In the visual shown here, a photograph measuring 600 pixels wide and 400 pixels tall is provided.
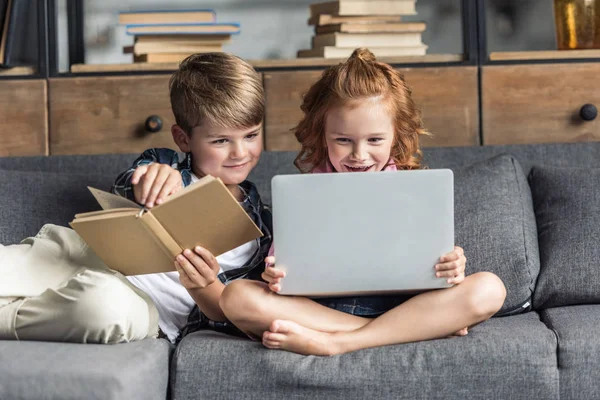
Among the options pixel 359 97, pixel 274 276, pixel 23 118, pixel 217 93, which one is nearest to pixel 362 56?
pixel 359 97

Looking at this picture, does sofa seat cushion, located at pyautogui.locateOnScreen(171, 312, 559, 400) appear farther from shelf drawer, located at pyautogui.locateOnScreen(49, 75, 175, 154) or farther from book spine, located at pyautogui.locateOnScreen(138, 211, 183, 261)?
shelf drawer, located at pyautogui.locateOnScreen(49, 75, 175, 154)

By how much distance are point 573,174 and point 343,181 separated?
800 millimetres

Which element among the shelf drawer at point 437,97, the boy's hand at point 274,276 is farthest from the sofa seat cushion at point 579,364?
the shelf drawer at point 437,97

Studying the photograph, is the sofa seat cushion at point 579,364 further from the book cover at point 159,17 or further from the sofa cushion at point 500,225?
the book cover at point 159,17

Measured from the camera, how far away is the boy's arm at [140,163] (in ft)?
5.77

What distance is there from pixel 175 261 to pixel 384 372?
44cm

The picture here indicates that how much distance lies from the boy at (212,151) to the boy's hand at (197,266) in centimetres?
11

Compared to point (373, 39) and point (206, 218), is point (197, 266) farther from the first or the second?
point (373, 39)

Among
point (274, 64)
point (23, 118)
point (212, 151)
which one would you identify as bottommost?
point (212, 151)

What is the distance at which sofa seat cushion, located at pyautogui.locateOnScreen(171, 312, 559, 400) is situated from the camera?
4.48 feet

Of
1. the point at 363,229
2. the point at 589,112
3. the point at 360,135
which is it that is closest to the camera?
the point at 363,229

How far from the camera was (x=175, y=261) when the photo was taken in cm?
153

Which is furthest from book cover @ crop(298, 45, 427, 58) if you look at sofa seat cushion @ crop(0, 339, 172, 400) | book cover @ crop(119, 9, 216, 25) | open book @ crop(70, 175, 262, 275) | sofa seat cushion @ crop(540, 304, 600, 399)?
sofa seat cushion @ crop(0, 339, 172, 400)

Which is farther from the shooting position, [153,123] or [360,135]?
[153,123]
